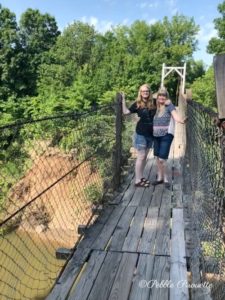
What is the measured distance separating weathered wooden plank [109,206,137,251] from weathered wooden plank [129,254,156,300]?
28 cm

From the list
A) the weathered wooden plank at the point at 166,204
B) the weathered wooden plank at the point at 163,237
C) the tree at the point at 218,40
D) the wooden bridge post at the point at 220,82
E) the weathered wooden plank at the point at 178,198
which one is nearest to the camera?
the wooden bridge post at the point at 220,82

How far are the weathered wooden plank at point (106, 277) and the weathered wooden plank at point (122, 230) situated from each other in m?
0.15

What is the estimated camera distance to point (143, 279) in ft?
8.84

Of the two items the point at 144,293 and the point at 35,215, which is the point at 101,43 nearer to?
the point at 35,215

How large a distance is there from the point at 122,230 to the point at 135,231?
120 mm

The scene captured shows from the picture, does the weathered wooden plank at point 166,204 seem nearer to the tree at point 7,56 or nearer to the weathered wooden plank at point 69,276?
the weathered wooden plank at point 69,276

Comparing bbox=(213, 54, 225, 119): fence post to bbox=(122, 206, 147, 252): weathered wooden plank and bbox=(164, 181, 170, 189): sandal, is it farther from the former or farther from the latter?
bbox=(164, 181, 170, 189): sandal

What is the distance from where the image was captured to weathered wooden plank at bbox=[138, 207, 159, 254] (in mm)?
3178

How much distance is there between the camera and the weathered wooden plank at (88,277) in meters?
2.55

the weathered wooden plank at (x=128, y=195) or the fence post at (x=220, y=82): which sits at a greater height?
the fence post at (x=220, y=82)

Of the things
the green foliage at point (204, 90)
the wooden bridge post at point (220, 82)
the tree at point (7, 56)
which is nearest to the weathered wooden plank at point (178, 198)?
the wooden bridge post at point (220, 82)

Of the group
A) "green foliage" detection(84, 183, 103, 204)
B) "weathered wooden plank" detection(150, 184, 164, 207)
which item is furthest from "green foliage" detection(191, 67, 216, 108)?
"weathered wooden plank" detection(150, 184, 164, 207)

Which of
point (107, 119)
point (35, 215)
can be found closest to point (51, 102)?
point (35, 215)

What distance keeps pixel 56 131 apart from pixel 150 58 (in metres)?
19.3
